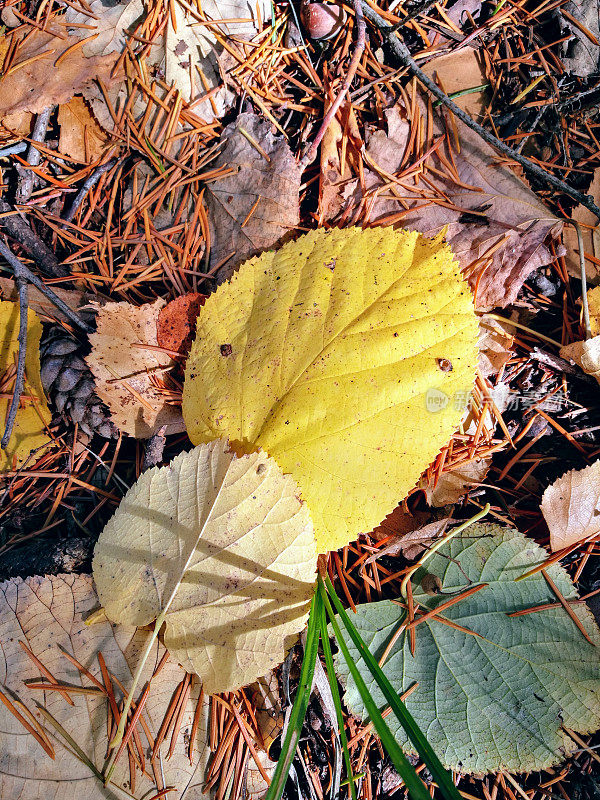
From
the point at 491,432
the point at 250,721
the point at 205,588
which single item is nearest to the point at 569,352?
the point at 491,432

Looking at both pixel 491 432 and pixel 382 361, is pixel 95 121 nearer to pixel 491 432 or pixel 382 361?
pixel 382 361

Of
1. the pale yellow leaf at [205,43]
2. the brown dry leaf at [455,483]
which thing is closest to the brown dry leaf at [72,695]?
the brown dry leaf at [455,483]

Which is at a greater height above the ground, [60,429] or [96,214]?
[96,214]

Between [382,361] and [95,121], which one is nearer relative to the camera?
[382,361]

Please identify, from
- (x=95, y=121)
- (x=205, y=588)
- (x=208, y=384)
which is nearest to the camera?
(x=205, y=588)

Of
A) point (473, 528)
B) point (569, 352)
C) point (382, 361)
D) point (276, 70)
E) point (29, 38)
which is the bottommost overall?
point (473, 528)

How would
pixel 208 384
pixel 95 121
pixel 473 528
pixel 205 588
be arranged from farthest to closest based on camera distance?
pixel 95 121 < pixel 473 528 < pixel 208 384 < pixel 205 588

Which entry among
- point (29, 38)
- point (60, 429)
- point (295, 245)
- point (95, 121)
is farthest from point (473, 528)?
point (29, 38)
